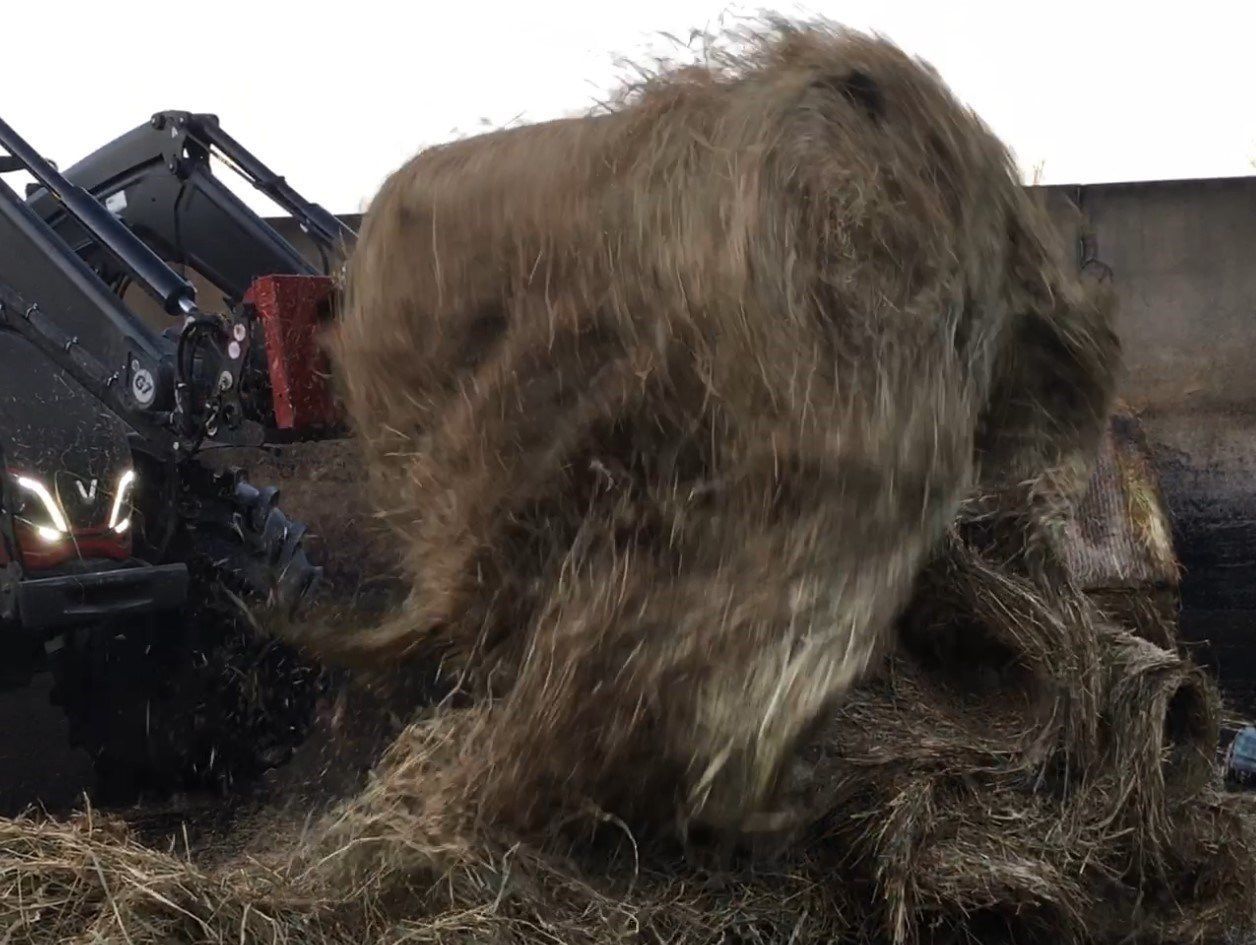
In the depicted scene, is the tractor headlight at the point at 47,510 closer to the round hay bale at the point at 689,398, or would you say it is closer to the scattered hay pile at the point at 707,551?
the scattered hay pile at the point at 707,551

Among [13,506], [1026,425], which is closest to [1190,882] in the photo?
[1026,425]

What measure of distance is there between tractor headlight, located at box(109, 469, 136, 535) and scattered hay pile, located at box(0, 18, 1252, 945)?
4.62ft

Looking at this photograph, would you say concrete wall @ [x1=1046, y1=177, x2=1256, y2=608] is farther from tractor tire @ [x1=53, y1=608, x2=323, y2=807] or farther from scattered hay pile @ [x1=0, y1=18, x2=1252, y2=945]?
tractor tire @ [x1=53, y1=608, x2=323, y2=807]

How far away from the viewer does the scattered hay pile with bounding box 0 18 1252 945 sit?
2.54 m

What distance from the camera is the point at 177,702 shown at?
4.63 meters

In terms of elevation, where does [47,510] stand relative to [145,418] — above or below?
below

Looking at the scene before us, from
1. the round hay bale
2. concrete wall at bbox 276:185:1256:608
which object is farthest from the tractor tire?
concrete wall at bbox 276:185:1256:608

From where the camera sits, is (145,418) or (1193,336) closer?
(145,418)

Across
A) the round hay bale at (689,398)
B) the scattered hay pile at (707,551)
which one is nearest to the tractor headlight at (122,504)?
the scattered hay pile at (707,551)

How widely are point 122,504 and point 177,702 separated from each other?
2.30 ft

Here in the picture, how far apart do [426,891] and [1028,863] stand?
3.83 feet

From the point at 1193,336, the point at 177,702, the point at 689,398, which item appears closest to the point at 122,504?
the point at 177,702

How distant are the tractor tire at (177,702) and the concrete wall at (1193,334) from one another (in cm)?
442

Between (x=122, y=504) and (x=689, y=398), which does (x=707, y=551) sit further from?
(x=122, y=504)
